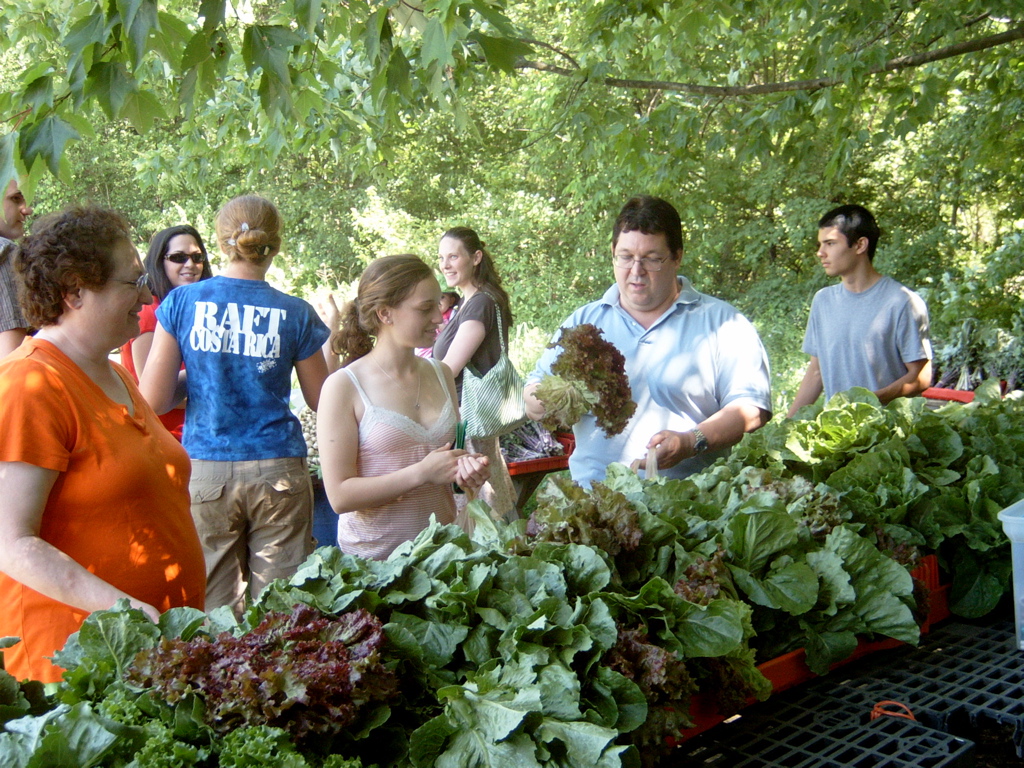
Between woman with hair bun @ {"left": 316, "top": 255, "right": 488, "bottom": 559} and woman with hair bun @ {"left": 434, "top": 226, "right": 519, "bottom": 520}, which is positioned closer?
woman with hair bun @ {"left": 316, "top": 255, "right": 488, "bottom": 559}

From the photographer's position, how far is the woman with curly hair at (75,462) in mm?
2008

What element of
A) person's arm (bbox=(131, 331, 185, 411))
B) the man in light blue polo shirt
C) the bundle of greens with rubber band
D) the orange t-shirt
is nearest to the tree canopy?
the orange t-shirt

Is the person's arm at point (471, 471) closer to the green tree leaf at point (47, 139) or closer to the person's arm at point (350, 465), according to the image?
the person's arm at point (350, 465)

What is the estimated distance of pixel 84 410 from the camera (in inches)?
84.6

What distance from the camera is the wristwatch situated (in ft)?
10.1

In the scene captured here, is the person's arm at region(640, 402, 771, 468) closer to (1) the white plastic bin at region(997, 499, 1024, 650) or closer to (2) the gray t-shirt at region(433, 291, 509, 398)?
(1) the white plastic bin at region(997, 499, 1024, 650)

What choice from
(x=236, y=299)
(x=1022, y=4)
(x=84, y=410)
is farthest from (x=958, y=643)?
(x=1022, y=4)

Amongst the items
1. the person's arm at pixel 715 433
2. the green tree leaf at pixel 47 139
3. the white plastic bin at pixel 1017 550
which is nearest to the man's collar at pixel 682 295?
the person's arm at pixel 715 433

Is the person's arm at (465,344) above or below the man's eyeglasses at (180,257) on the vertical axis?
below

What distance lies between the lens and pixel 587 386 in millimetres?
3051

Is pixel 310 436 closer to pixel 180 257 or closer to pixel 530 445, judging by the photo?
pixel 180 257

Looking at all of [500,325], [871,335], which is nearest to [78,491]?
[500,325]

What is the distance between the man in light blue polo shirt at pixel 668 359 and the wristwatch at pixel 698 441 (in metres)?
0.04

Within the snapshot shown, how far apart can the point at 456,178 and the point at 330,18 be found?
1505 centimetres
